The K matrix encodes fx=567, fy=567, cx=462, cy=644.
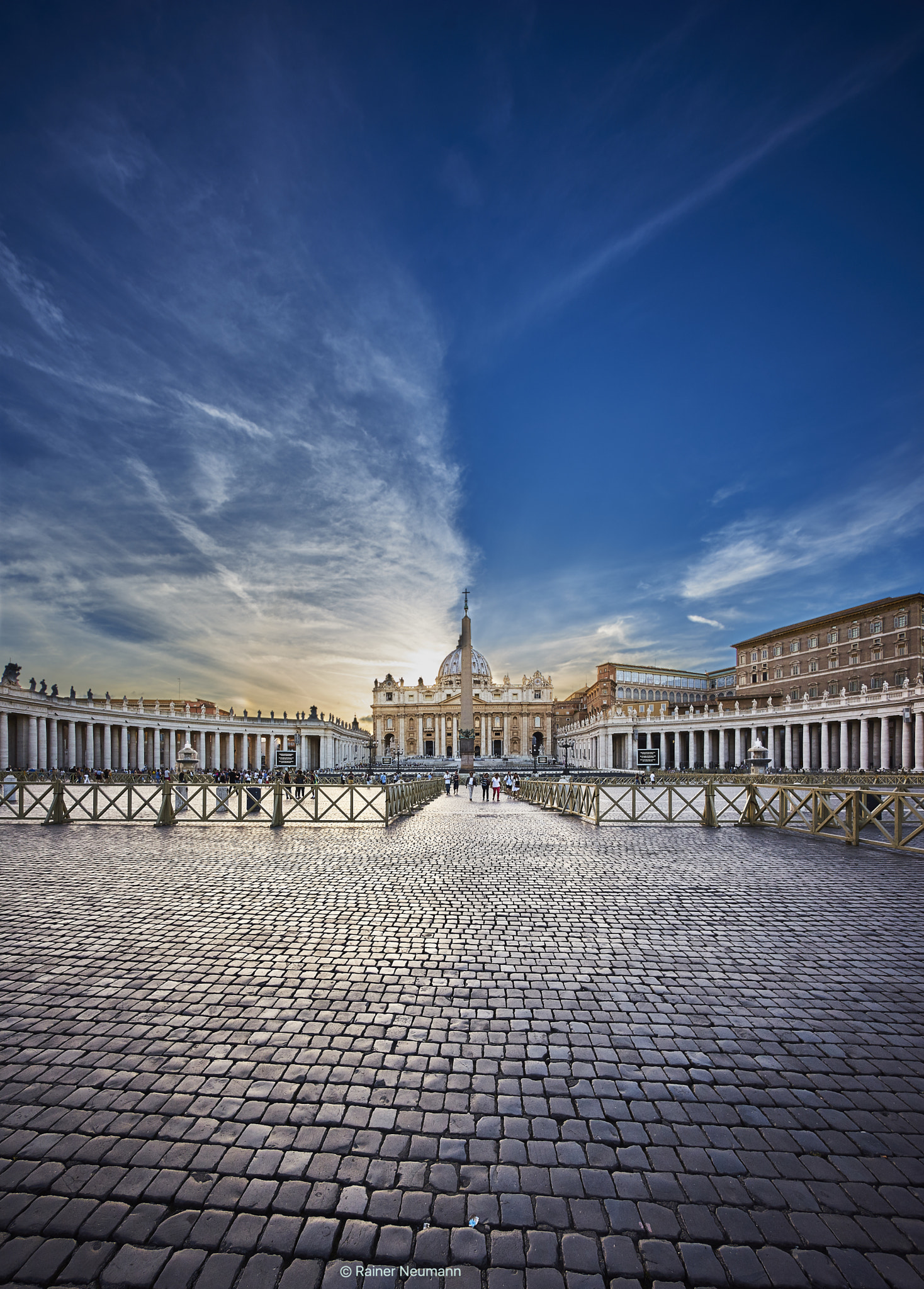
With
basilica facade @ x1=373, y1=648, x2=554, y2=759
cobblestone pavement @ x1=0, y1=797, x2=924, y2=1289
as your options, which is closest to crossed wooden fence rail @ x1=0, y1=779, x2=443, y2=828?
cobblestone pavement @ x1=0, y1=797, x2=924, y2=1289

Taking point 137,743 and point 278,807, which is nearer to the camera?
point 278,807

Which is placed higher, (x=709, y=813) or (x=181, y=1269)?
(x=181, y=1269)

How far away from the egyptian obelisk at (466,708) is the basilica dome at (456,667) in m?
78.0

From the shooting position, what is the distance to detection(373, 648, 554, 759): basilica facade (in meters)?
123

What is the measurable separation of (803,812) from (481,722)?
351 ft

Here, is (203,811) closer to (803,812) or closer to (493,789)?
(803,812)

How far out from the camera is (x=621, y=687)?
114000 mm

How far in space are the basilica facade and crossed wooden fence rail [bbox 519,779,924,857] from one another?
100 meters

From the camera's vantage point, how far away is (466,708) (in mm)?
52125

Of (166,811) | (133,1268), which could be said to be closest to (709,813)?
(166,811)

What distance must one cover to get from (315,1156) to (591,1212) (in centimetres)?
153

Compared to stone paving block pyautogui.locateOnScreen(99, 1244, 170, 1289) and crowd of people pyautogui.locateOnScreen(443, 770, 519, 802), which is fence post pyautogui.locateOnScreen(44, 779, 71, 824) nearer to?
stone paving block pyautogui.locateOnScreen(99, 1244, 170, 1289)

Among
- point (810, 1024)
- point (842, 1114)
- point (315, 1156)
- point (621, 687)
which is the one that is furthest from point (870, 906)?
point (621, 687)

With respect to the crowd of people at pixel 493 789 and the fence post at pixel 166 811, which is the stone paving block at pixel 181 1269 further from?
the crowd of people at pixel 493 789
